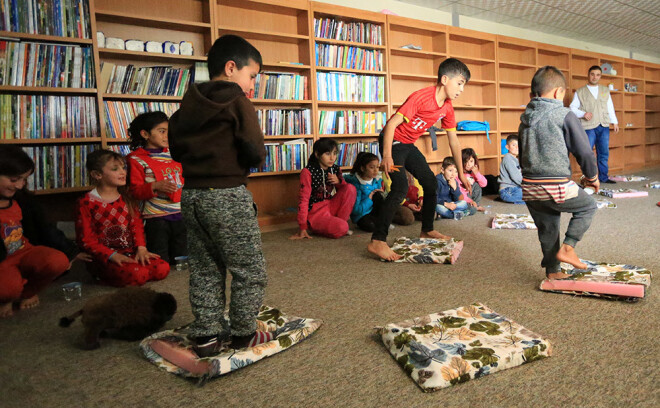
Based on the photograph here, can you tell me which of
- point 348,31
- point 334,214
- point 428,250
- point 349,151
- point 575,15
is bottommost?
point 428,250

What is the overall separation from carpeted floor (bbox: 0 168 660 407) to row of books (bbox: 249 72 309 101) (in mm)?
2080

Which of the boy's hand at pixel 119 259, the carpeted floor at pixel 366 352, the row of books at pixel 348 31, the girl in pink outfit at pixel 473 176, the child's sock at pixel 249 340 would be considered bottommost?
the carpeted floor at pixel 366 352

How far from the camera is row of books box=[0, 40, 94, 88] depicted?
9.52 ft

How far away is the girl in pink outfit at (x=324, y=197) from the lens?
3.36 metres

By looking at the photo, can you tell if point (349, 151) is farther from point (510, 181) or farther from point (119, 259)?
point (119, 259)

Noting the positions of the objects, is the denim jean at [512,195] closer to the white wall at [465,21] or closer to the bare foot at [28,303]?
the white wall at [465,21]

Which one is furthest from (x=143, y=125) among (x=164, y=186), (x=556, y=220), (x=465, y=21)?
(x=465, y=21)

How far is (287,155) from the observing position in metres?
4.14

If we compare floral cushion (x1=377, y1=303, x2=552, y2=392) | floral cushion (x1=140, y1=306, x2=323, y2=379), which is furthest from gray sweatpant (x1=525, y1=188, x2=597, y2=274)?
floral cushion (x1=140, y1=306, x2=323, y2=379)

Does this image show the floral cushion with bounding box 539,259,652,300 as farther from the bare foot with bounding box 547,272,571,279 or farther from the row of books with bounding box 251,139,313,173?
the row of books with bounding box 251,139,313,173

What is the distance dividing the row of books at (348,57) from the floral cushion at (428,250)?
7.52 feet

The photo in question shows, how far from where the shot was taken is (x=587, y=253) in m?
2.49

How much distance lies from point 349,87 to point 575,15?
13.3ft

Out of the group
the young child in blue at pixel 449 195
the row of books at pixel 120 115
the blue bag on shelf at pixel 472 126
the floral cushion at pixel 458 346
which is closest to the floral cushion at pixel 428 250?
the floral cushion at pixel 458 346
